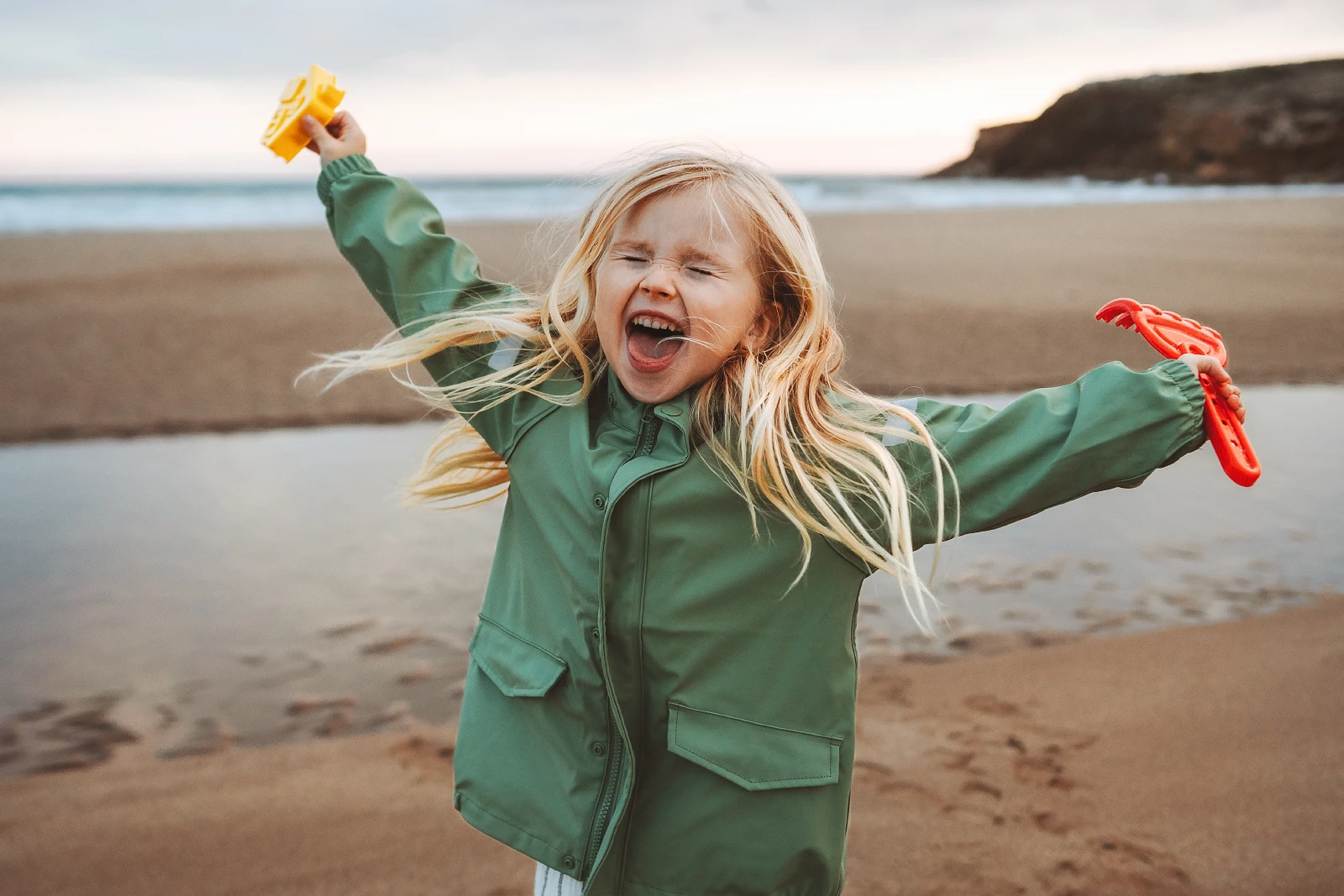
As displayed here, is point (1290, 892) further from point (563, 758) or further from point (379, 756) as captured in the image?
point (379, 756)

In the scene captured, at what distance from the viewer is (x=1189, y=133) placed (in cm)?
4644

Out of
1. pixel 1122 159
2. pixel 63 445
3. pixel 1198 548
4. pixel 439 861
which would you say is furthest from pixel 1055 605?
pixel 1122 159

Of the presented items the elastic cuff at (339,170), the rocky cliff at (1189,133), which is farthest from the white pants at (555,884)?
the rocky cliff at (1189,133)

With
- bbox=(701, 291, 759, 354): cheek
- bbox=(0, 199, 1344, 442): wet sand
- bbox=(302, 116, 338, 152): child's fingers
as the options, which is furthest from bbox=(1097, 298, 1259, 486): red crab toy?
bbox=(302, 116, 338, 152): child's fingers

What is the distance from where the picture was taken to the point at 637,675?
60.2 inches

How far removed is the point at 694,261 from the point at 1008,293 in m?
9.14

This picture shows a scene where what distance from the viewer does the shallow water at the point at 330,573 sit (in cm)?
314

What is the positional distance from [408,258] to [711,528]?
765 millimetres

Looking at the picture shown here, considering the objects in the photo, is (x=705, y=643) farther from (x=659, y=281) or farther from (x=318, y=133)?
(x=318, y=133)

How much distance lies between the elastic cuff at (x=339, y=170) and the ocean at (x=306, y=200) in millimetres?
11956

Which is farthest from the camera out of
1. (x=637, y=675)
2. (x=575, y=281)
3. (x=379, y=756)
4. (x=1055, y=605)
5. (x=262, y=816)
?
(x=1055, y=605)

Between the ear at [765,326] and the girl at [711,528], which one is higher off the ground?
the ear at [765,326]

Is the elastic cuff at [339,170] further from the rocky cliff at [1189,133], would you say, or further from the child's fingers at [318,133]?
the rocky cliff at [1189,133]

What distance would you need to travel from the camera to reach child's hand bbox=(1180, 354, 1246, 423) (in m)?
1.51
